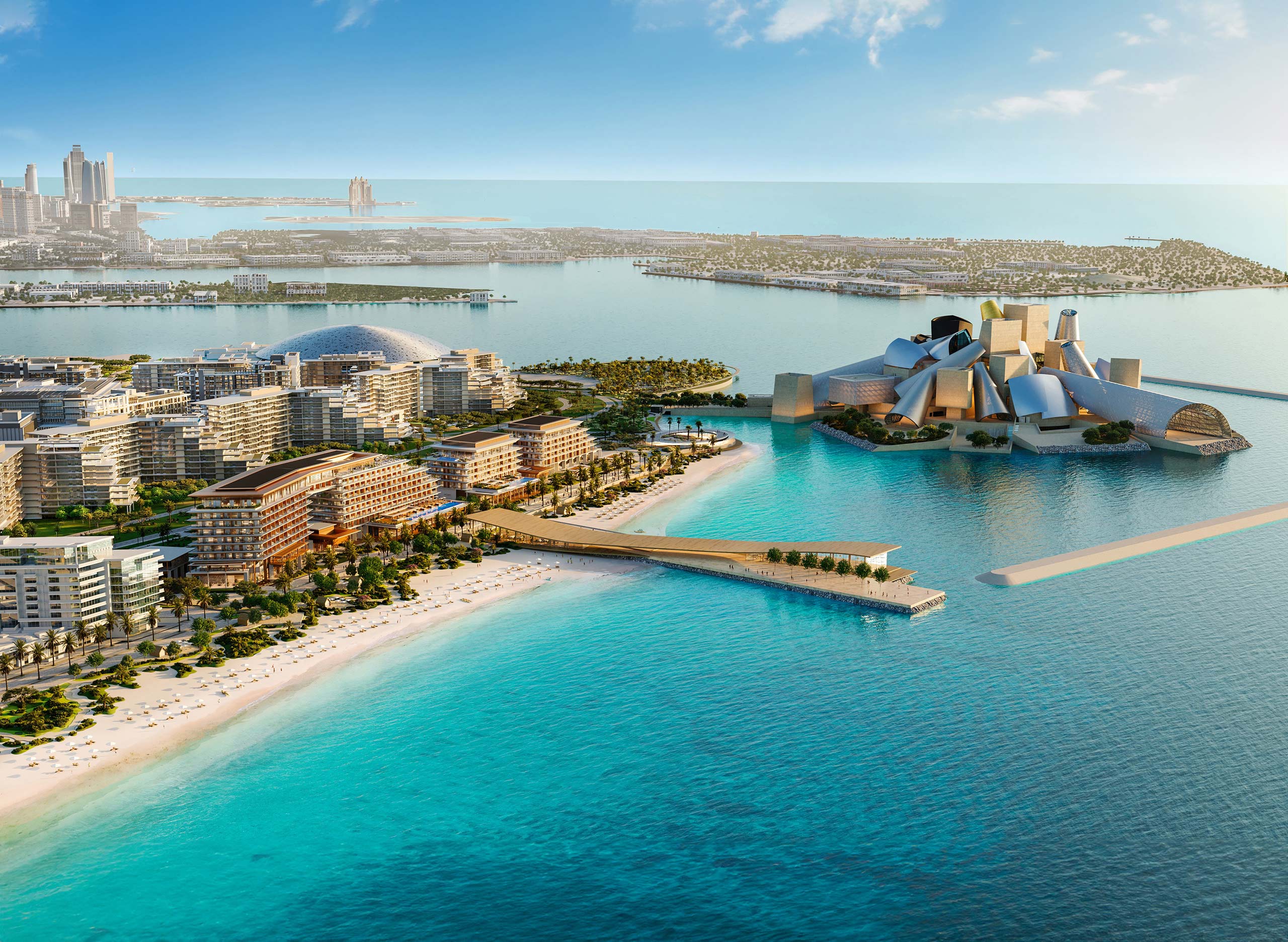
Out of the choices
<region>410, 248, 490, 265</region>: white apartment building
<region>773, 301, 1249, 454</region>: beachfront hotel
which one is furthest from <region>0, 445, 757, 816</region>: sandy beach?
<region>410, 248, 490, 265</region>: white apartment building

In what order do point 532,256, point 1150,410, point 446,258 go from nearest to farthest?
point 1150,410 → point 446,258 → point 532,256

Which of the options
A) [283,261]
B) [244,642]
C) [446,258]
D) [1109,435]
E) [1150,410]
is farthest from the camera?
[446,258]

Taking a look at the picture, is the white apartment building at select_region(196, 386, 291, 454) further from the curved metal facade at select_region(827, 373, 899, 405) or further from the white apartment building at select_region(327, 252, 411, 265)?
the white apartment building at select_region(327, 252, 411, 265)

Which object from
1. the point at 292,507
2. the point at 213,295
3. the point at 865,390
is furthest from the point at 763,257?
the point at 292,507

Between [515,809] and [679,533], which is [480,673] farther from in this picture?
[679,533]

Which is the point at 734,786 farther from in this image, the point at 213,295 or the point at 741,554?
the point at 213,295

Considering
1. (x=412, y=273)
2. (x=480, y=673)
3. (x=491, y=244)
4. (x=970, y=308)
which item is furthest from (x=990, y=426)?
(x=491, y=244)

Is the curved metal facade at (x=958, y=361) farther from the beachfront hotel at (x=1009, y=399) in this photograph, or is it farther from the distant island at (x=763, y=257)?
the distant island at (x=763, y=257)
